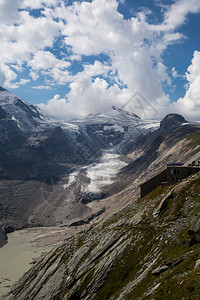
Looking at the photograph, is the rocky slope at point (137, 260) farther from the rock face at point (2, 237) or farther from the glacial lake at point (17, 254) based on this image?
the rock face at point (2, 237)

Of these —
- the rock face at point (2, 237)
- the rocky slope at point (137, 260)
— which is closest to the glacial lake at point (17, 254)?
the rock face at point (2, 237)

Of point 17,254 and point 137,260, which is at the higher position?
point 137,260

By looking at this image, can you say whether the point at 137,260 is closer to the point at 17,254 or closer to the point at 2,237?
the point at 17,254

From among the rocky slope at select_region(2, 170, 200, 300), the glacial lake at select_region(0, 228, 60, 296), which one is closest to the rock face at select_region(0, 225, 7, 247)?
the glacial lake at select_region(0, 228, 60, 296)

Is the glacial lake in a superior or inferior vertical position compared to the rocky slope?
inferior

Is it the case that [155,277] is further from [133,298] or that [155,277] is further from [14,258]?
[14,258]

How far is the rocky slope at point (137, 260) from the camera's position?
26438 millimetres

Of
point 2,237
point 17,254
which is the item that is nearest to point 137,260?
point 17,254

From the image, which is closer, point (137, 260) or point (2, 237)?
point (137, 260)

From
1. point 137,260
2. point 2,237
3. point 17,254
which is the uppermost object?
point 137,260

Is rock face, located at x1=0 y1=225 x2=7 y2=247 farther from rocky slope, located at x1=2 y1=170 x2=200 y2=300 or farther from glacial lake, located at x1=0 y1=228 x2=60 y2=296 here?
rocky slope, located at x1=2 y1=170 x2=200 y2=300

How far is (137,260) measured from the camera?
3712 centimetres

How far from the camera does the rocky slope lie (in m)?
26.4

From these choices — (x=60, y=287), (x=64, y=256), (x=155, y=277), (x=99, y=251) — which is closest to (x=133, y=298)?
(x=155, y=277)
